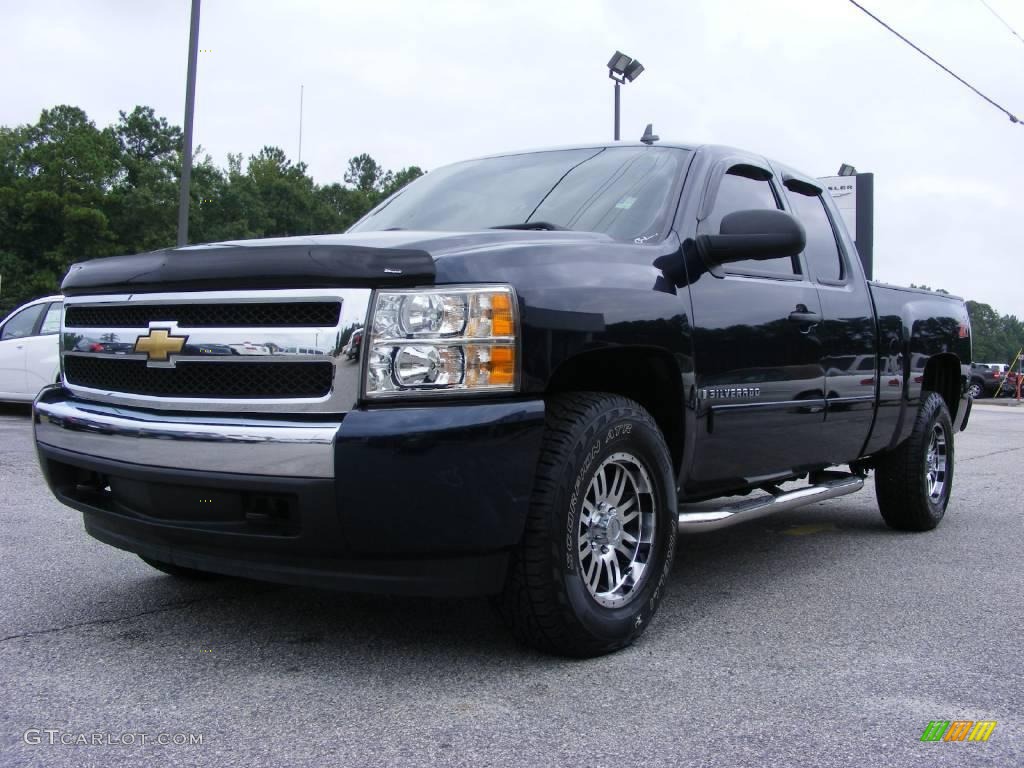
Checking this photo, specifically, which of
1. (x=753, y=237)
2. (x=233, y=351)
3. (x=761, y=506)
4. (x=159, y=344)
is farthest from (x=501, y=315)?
(x=761, y=506)

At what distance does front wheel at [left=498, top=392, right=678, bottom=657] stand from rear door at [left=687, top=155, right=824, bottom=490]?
433mm

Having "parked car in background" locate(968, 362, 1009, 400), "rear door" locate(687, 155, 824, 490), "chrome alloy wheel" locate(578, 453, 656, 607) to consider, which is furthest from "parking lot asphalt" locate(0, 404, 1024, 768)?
"parked car in background" locate(968, 362, 1009, 400)

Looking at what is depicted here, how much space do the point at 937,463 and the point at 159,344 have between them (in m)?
4.71

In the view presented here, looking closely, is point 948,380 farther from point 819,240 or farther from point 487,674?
point 487,674

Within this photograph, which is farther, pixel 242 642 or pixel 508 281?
pixel 242 642

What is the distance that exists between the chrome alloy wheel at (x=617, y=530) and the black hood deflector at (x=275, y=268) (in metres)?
0.86

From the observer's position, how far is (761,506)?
4.10 meters

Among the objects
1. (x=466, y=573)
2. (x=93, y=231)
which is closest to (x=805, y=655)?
(x=466, y=573)

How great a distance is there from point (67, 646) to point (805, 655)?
2.30 m

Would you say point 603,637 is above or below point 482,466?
below

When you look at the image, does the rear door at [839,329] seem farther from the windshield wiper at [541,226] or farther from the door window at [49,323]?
the door window at [49,323]

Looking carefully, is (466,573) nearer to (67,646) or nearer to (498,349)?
(498,349)

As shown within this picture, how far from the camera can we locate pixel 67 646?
10.7 ft

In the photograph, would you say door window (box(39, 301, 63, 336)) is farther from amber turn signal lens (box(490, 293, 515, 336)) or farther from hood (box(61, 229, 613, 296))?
amber turn signal lens (box(490, 293, 515, 336))
